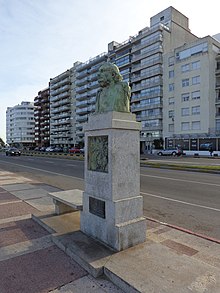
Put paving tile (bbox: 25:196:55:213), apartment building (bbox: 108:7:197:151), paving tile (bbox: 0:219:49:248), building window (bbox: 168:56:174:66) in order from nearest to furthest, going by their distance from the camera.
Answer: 1. paving tile (bbox: 0:219:49:248)
2. paving tile (bbox: 25:196:55:213)
3. building window (bbox: 168:56:174:66)
4. apartment building (bbox: 108:7:197:151)

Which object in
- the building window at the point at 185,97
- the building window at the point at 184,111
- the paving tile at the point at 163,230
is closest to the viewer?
the paving tile at the point at 163,230

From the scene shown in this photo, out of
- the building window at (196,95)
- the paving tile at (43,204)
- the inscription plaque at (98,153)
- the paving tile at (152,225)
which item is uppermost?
the building window at (196,95)

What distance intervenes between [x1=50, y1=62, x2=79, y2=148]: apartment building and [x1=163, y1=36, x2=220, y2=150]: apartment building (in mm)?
45452

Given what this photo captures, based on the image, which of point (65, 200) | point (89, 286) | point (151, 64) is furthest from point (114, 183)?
point (151, 64)

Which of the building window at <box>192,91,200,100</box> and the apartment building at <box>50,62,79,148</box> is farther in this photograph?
the apartment building at <box>50,62,79,148</box>

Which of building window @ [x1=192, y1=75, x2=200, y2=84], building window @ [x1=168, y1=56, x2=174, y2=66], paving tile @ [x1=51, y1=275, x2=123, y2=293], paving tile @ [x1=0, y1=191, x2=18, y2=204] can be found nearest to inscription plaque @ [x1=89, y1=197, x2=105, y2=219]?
paving tile @ [x1=51, y1=275, x2=123, y2=293]

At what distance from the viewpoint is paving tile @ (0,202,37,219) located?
6.32m

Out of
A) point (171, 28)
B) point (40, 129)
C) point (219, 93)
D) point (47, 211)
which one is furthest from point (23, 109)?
point (47, 211)

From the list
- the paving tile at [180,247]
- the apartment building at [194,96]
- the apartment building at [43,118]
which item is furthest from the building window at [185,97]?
the apartment building at [43,118]

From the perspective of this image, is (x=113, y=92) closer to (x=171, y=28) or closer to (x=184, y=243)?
(x=184, y=243)

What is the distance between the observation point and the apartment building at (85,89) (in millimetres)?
79562

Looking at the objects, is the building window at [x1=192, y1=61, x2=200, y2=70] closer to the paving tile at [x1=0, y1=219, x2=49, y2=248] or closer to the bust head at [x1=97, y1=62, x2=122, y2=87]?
the bust head at [x1=97, y1=62, x2=122, y2=87]

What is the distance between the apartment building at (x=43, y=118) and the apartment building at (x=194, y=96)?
Result: 68.6 m

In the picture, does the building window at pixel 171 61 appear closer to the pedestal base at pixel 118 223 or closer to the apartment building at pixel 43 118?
the pedestal base at pixel 118 223
